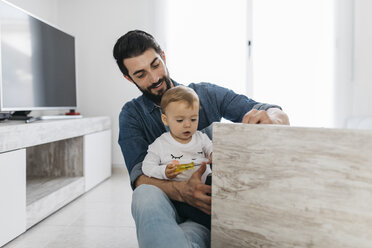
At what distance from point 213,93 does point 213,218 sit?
71cm

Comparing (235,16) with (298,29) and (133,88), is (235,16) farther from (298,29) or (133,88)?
(133,88)

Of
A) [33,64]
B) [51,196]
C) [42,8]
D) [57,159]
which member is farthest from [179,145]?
[42,8]

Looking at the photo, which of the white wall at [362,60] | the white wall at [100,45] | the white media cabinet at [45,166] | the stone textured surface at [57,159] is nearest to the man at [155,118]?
the white media cabinet at [45,166]

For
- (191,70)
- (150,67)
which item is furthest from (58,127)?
(191,70)

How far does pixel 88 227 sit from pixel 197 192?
1.14 meters

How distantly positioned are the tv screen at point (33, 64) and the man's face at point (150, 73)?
1.13m

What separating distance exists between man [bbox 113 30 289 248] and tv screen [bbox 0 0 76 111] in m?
1.11

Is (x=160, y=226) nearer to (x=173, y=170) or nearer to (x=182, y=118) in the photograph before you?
(x=173, y=170)

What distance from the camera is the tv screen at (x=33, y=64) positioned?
2.11m

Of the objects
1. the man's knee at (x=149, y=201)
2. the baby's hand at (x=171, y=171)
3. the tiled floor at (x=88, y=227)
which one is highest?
the baby's hand at (x=171, y=171)

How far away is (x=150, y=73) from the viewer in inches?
54.7

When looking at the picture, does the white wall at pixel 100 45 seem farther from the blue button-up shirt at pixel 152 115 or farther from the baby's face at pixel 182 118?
the baby's face at pixel 182 118

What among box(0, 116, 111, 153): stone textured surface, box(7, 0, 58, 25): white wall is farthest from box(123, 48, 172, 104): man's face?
box(7, 0, 58, 25): white wall

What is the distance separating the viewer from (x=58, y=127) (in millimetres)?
2342
